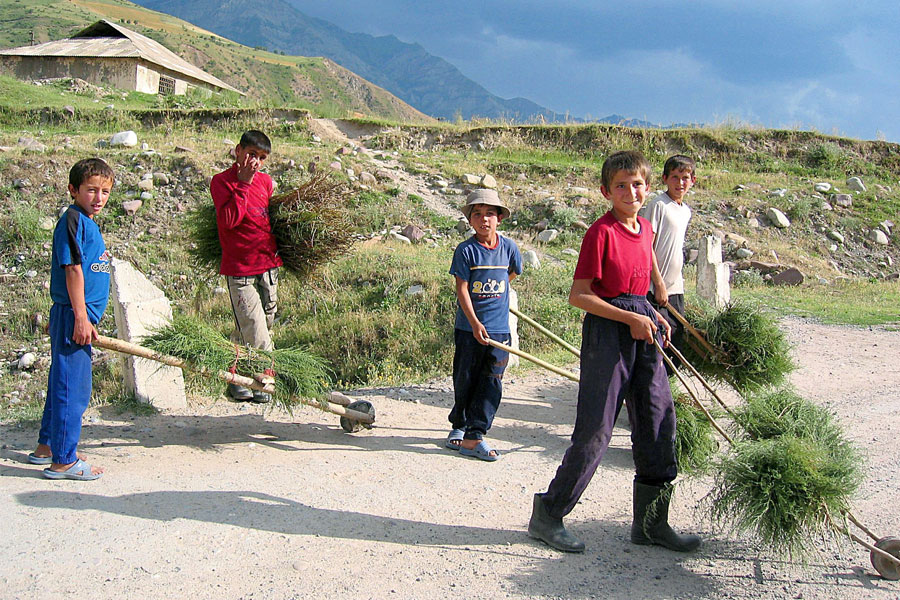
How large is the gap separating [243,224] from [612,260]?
2.93m

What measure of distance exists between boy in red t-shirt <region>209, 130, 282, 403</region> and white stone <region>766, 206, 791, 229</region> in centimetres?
1316

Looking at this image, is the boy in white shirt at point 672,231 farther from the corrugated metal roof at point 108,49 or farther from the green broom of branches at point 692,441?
the corrugated metal roof at point 108,49

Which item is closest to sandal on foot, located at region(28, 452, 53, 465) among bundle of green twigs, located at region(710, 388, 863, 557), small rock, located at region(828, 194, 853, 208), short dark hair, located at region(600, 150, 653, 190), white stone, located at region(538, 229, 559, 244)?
short dark hair, located at region(600, 150, 653, 190)

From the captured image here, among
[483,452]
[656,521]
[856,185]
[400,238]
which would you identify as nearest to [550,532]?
[656,521]

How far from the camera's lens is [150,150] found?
13156 millimetres

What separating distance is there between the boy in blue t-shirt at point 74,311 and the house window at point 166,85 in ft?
80.0

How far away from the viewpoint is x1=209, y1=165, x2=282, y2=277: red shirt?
15.7 feet

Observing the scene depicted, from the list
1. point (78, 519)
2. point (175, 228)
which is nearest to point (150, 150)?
point (175, 228)

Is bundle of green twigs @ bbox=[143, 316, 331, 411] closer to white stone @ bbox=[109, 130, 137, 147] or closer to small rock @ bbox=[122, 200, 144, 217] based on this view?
small rock @ bbox=[122, 200, 144, 217]

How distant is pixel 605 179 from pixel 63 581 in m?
2.84

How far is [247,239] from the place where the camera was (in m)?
4.93

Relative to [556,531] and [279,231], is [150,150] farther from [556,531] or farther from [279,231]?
[556,531]

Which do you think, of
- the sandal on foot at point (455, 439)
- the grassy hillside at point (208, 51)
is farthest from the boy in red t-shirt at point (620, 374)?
the grassy hillside at point (208, 51)

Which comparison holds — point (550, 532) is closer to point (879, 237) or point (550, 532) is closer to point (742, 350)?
point (742, 350)
